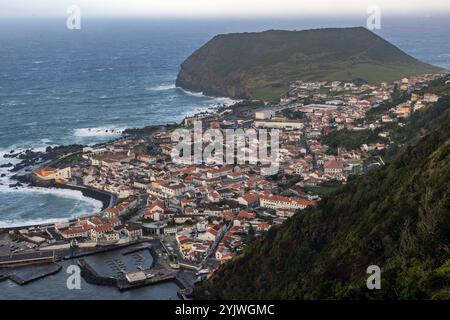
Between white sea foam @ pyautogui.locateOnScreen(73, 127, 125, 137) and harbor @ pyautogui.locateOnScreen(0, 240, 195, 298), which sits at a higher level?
white sea foam @ pyautogui.locateOnScreen(73, 127, 125, 137)

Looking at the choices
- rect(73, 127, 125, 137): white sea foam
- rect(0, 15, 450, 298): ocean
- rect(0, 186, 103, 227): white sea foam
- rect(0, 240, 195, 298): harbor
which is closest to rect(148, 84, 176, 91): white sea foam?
rect(0, 15, 450, 298): ocean

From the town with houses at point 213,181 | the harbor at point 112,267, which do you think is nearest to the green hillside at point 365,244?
the harbor at point 112,267

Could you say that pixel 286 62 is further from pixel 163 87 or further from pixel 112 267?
pixel 112 267

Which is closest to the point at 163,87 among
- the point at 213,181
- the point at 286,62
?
the point at 286,62

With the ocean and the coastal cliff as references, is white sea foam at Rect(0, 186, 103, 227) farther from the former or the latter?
the coastal cliff

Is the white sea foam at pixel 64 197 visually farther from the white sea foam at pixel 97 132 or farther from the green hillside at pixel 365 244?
the white sea foam at pixel 97 132

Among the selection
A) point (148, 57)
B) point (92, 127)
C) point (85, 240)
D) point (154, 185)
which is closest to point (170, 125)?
point (92, 127)
